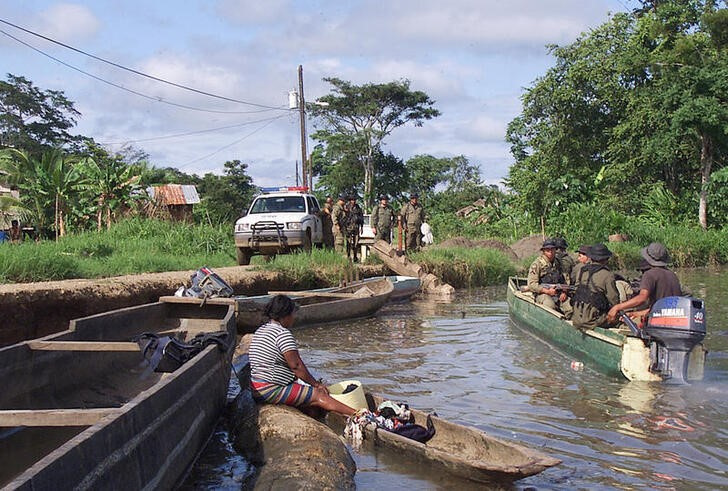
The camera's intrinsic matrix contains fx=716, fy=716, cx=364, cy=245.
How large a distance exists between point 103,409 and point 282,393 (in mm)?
2532

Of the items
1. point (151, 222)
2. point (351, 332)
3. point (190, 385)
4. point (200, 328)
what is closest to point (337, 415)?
point (190, 385)

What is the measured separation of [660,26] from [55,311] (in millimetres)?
28055

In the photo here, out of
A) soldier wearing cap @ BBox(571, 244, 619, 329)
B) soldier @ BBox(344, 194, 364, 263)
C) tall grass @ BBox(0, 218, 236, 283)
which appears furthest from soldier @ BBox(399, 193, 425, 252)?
soldier wearing cap @ BBox(571, 244, 619, 329)

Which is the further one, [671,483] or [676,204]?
[676,204]

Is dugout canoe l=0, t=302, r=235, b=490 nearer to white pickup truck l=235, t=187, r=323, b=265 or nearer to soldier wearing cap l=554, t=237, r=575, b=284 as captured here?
soldier wearing cap l=554, t=237, r=575, b=284

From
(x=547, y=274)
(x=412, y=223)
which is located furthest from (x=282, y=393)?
(x=412, y=223)

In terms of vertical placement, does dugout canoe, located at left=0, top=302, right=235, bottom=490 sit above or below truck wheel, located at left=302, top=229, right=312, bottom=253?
below

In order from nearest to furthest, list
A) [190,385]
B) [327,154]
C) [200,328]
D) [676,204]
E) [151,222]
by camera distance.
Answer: [190,385]
[200,328]
[151,222]
[676,204]
[327,154]

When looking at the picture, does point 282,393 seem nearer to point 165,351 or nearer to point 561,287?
point 165,351

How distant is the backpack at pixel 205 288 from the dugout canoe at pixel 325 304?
5.36 ft

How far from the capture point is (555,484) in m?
5.99

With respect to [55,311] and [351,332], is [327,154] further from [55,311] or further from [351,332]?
[55,311]

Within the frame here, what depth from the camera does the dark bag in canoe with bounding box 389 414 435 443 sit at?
6.34 m

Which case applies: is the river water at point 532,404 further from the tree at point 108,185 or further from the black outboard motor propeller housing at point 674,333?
the tree at point 108,185
